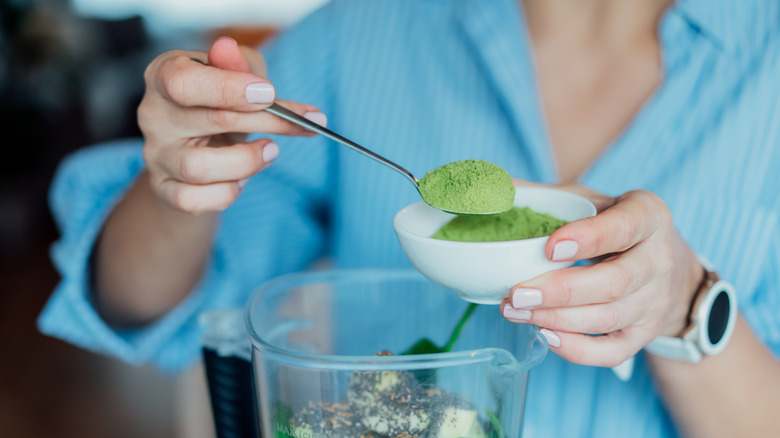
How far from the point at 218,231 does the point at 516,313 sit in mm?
523

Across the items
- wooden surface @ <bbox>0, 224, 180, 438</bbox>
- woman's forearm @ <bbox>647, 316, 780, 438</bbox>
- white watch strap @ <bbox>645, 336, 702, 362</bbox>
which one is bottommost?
wooden surface @ <bbox>0, 224, 180, 438</bbox>

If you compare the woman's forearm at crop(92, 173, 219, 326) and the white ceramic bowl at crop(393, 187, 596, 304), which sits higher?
the white ceramic bowl at crop(393, 187, 596, 304)

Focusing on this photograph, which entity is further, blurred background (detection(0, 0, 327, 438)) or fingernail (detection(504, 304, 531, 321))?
blurred background (detection(0, 0, 327, 438))

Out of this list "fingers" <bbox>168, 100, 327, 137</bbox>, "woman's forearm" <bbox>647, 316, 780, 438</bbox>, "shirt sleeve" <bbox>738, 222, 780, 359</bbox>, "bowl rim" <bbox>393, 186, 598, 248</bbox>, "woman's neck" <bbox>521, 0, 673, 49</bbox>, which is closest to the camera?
"bowl rim" <bbox>393, 186, 598, 248</bbox>

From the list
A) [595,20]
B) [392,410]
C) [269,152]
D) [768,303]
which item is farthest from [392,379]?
[595,20]

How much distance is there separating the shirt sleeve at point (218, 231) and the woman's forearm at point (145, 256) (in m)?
0.02

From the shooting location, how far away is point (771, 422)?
701 millimetres

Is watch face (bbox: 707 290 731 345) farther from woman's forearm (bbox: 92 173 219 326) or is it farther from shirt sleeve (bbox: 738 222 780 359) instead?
woman's forearm (bbox: 92 173 219 326)

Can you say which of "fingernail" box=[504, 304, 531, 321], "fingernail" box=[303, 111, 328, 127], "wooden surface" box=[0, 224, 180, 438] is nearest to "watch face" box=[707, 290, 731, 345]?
"fingernail" box=[504, 304, 531, 321]

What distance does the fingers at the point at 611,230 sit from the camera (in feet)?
1.45

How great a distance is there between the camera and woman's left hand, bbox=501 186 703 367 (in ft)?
1.50

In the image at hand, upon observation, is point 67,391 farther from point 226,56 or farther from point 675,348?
point 675,348

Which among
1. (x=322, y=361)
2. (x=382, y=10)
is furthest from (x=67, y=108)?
(x=322, y=361)

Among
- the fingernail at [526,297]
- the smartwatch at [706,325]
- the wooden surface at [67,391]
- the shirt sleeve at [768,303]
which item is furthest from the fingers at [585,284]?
the wooden surface at [67,391]
